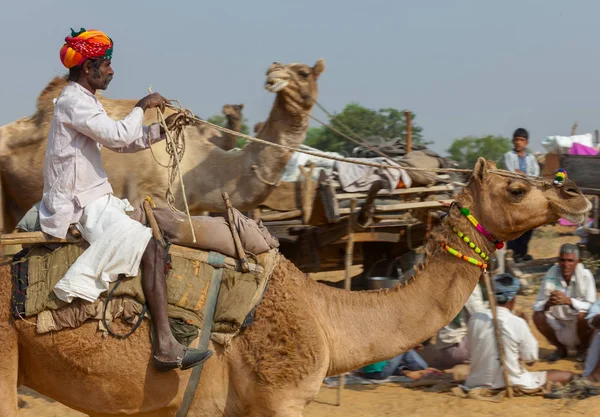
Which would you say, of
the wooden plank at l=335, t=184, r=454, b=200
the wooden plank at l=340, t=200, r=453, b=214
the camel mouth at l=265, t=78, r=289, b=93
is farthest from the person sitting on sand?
the camel mouth at l=265, t=78, r=289, b=93

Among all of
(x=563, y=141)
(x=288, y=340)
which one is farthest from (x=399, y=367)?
(x=563, y=141)

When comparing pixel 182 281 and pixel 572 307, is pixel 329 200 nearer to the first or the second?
pixel 572 307

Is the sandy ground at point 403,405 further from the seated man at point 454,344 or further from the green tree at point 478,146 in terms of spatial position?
the green tree at point 478,146

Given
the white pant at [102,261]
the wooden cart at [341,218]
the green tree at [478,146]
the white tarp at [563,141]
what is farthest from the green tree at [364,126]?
the white pant at [102,261]

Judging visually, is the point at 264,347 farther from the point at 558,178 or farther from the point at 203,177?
the point at 203,177

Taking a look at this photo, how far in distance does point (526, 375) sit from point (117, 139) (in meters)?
5.11

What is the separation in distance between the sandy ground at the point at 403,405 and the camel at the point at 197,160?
2196 millimetres

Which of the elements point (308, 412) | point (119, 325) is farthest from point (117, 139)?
point (308, 412)

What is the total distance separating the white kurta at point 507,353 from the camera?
25.7ft

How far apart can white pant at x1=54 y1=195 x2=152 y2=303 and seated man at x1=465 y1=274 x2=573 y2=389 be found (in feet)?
14.8

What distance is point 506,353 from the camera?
7.81m

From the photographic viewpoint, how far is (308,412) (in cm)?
759

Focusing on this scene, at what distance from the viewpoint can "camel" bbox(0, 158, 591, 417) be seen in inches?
171

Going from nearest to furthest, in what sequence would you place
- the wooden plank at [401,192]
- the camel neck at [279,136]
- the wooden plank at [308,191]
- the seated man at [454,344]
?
the camel neck at [279,136] → the seated man at [454,344] → the wooden plank at [308,191] → the wooden plank at [401,192]
